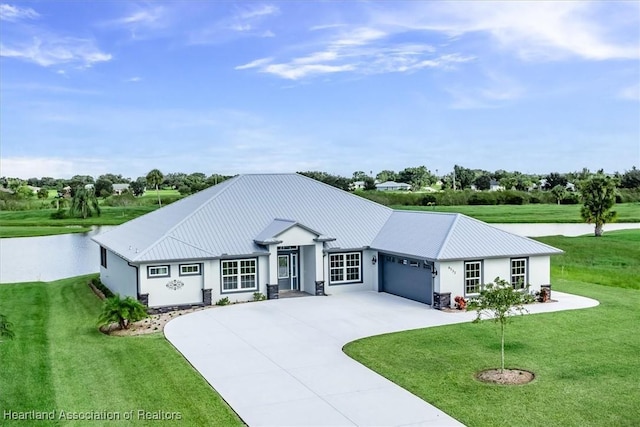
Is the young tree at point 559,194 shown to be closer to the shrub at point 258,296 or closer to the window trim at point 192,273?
the shrub at point 258,296

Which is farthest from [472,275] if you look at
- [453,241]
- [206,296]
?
[206,296]

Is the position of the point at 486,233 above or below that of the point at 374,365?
above

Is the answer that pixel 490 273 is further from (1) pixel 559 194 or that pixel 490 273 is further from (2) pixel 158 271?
(1) pixel 559 194

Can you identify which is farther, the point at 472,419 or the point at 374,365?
the point at 374,365

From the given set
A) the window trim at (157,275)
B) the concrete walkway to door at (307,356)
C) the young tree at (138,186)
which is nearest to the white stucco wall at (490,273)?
the concrete walkway to door at (307,356)

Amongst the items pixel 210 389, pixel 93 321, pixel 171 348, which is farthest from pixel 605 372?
pixel 93 321

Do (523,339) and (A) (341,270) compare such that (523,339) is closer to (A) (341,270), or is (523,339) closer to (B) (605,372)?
(B) (605,372)
